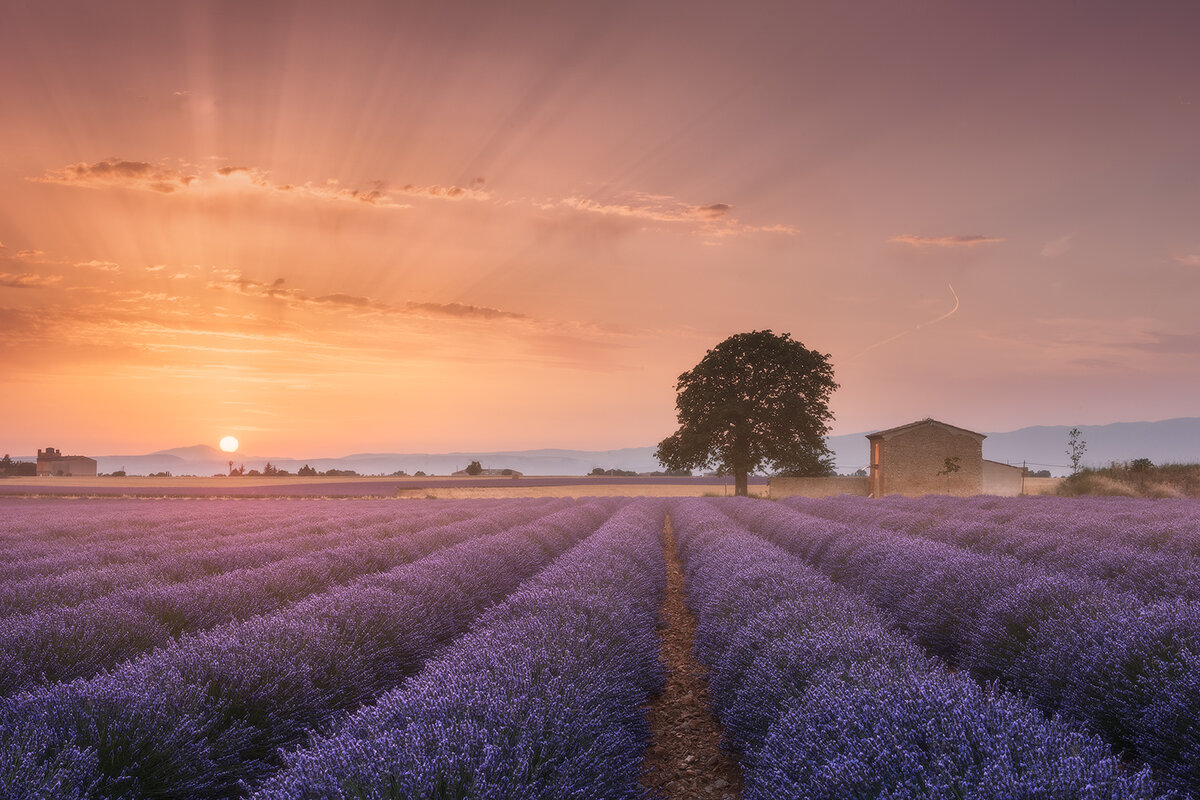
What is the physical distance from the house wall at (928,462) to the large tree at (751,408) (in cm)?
304

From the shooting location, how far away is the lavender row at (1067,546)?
18.5ft

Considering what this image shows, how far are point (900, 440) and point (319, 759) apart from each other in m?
32.5

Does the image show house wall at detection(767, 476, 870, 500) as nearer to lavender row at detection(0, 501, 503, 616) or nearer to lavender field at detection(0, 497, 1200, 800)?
lavender row at detection(0, 501, 503, 616)

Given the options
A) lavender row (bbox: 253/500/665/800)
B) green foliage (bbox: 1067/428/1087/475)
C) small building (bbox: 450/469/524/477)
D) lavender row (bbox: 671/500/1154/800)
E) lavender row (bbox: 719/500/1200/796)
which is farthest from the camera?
small building (bbox: 450/469/524/477)

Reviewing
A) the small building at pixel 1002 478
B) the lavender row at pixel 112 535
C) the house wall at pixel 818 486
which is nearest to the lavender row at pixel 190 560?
the lavender row at pixel 112 535

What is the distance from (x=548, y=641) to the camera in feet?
12.5

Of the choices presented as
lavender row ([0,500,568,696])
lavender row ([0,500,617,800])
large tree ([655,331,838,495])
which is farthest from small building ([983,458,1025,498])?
lavender row ([0,500,617,800])

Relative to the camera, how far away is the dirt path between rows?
11.8 feet

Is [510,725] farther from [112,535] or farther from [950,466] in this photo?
[950,466]

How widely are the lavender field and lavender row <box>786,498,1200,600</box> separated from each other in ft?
0.19

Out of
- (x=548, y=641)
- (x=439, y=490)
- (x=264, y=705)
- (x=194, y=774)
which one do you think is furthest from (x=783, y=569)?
(x=439, y=490)

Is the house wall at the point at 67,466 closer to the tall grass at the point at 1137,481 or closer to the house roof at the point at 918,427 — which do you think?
the house roof at the point at 918,427

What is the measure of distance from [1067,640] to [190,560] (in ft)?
28.9

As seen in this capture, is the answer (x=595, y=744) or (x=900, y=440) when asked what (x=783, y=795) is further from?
(x=900, y=440)
